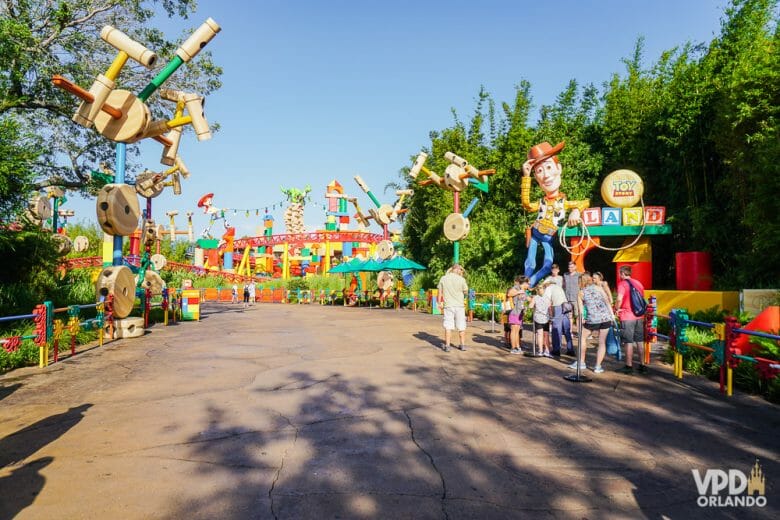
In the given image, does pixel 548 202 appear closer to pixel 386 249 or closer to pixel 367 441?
pixel 386 249

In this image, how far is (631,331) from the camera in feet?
24.4

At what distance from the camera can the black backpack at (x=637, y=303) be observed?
7.33 m

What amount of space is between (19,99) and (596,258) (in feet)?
64.2

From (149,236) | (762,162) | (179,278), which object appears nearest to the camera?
(762,162)

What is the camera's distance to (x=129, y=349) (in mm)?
9961

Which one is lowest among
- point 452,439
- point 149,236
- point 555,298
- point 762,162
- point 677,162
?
point 452,439

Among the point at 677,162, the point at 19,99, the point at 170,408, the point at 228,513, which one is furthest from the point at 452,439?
the point at 677,162

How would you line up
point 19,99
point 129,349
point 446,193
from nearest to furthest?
point 129,349, point 19,99, point 446,193

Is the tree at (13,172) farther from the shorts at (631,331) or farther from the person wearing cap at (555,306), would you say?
the shorts at (631,331)

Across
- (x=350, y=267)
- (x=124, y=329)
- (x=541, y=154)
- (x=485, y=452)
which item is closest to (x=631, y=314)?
(x=485, y=452)

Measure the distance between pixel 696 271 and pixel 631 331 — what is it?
8672mm

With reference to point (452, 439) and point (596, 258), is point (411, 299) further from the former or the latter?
point (452, 439)

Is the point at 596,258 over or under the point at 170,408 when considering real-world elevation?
over

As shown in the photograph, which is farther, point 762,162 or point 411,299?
point 411,299
